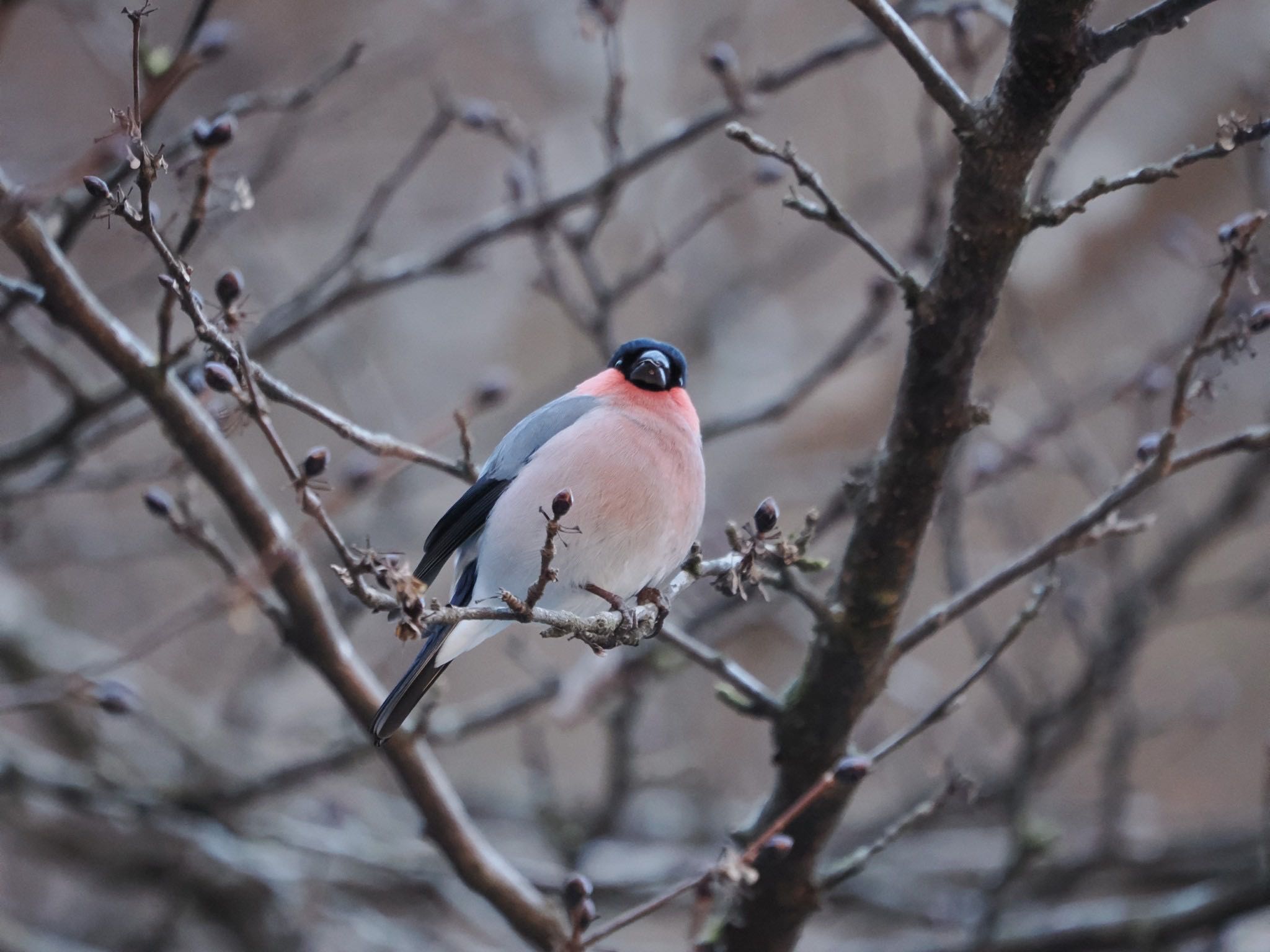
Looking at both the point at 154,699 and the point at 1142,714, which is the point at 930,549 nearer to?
the point at 1142,714

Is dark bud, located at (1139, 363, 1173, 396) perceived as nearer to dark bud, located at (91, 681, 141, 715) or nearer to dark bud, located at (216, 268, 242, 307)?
dark bud, located at (216, 268, 242, 307)

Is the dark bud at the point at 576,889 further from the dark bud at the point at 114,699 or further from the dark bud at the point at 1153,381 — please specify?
the dark bud at the point at 1153,381

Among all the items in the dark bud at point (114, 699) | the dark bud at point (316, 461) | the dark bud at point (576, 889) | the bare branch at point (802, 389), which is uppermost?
the bare branch at point (802, 389)

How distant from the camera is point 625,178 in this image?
2.58m

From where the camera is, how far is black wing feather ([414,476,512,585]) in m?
1.69

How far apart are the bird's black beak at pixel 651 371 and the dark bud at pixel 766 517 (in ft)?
1.75

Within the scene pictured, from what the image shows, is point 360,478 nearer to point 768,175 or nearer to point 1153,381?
point 768,175

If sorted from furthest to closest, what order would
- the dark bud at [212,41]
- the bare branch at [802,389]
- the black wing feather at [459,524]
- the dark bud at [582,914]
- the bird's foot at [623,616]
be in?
the bare branch at [802,389] → the dark bud at [212,41] → the black wing feather at [459,524] → the dark bud at [582,914] → the bird's foot at [623,616]

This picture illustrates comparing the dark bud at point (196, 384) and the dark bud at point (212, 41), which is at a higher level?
the dark bud at point (212, 41)

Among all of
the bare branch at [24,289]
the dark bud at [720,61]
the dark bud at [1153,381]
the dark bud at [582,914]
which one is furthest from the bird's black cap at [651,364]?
the dark bud at [1153,381]

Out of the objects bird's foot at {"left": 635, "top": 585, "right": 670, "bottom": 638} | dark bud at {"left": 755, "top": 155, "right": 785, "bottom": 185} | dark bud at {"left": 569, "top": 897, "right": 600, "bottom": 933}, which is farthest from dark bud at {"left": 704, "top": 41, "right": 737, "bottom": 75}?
dark bud at {"left": 569, "top": 897, "right": 600, "bottom": 933}

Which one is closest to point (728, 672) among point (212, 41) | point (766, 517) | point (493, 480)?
point (493, 480)

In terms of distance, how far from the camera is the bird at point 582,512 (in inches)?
64.1

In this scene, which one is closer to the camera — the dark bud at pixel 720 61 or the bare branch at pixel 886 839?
the bare branch at pixel 886 839
